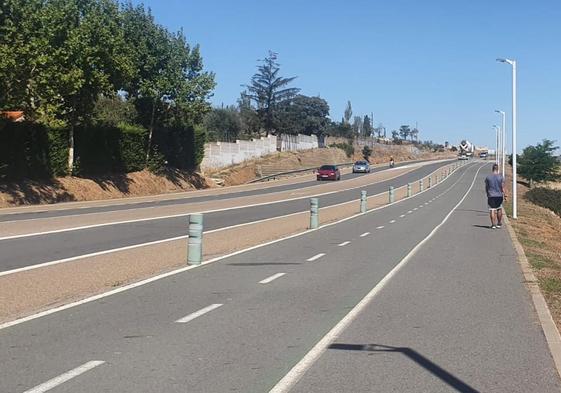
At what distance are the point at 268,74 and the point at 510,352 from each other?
115926 millimetres

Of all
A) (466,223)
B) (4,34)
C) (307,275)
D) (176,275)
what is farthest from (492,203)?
(4,34)

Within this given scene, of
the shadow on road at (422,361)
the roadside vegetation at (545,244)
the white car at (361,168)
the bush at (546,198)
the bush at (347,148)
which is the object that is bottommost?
the bush at (546,198)

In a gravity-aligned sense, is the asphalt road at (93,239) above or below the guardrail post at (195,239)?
below

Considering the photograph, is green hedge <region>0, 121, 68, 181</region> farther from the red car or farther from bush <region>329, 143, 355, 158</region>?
bush <region>329, 143, 355, 158</region>

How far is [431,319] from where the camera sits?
330 inches

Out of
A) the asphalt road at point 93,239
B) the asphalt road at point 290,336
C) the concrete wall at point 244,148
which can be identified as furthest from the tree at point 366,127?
the asphalt road at point 290,336

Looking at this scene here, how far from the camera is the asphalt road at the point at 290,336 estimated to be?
5.79 metres

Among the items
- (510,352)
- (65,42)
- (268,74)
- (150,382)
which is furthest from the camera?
(268,74)

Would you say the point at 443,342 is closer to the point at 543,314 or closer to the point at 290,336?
the point at 290,336

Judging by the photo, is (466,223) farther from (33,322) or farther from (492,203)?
(33,322)

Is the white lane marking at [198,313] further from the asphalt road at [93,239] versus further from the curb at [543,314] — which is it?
the asphalt road at [93,239]

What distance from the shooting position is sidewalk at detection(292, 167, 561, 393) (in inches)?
227

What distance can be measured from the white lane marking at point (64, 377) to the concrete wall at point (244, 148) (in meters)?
62.0

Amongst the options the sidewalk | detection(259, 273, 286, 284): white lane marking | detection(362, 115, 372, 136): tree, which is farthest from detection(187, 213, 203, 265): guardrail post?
detection(362, 115, 372, 136): tree
